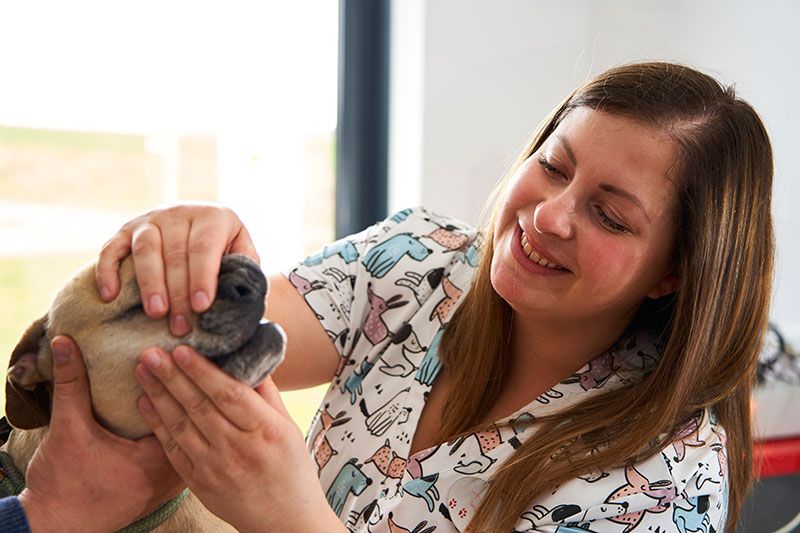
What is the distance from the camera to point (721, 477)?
3.54 ft

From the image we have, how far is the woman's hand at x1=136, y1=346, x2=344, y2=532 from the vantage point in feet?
2.71

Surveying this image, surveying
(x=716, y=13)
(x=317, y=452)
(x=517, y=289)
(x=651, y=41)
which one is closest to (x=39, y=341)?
(x=317, y=452)

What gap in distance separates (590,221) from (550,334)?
0.21 m

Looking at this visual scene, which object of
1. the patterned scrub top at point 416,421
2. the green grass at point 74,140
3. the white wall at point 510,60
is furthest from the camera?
the white wall at point 510,60

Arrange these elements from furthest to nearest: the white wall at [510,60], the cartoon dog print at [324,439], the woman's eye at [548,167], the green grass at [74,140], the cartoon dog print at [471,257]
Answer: the white wall at [510,60] → the green grass at [74,140] → the cartoon dog print at [471,257] → the cartoon dog print at [324,439] → the woman's eye at [548,167]

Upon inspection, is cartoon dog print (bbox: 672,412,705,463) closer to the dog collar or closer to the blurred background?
the dog collar

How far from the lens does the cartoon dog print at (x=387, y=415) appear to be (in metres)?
1.21

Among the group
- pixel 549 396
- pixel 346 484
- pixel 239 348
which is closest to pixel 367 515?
pixel 346 484

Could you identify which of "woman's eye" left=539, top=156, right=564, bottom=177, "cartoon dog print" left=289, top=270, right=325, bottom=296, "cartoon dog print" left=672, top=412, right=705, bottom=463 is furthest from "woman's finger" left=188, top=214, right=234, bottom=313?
"cartoon dog print" left=672, top=412, right=705, bottom=463

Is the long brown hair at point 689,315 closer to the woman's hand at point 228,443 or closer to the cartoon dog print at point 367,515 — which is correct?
the cartoon dog print at point 367,515

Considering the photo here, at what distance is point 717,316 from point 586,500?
12.5 inches

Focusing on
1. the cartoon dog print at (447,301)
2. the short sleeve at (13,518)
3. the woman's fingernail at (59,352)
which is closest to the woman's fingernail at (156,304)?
the woman's fingernail at (59,352)

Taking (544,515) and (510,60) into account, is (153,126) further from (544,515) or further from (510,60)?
(544,515)

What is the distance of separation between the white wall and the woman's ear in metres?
0.87
